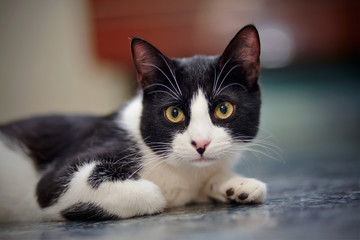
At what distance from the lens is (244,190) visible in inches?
61.0

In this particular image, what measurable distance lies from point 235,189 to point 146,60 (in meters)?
0.63

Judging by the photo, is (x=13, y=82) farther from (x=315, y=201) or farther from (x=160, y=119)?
(x=315, y=201)

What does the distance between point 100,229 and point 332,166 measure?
5.39 feet

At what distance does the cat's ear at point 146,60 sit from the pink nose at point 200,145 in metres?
0.38

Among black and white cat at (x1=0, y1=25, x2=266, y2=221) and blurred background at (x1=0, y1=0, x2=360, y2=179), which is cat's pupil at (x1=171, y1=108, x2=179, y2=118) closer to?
black and white cat at (x1=0, y1=25, x2=266, y2=221)

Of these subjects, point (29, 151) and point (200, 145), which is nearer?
point (200, 145)

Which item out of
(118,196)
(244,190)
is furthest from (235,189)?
(118,196)

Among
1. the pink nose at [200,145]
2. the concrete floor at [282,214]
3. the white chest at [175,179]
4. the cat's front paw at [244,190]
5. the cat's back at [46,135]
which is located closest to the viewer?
the concrete floor at [282,214]

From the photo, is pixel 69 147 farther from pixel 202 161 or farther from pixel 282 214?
pixel 282 214

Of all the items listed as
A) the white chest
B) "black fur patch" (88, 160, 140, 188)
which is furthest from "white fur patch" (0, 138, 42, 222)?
the white chest

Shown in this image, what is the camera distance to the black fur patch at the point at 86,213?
144cm

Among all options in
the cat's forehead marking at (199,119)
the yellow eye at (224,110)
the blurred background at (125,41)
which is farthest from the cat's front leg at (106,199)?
the blurred background at (125,41)

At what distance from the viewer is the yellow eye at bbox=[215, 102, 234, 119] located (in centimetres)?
154

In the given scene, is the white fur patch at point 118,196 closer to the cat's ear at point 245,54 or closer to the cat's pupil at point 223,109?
the cat's pupil at point 223,109
